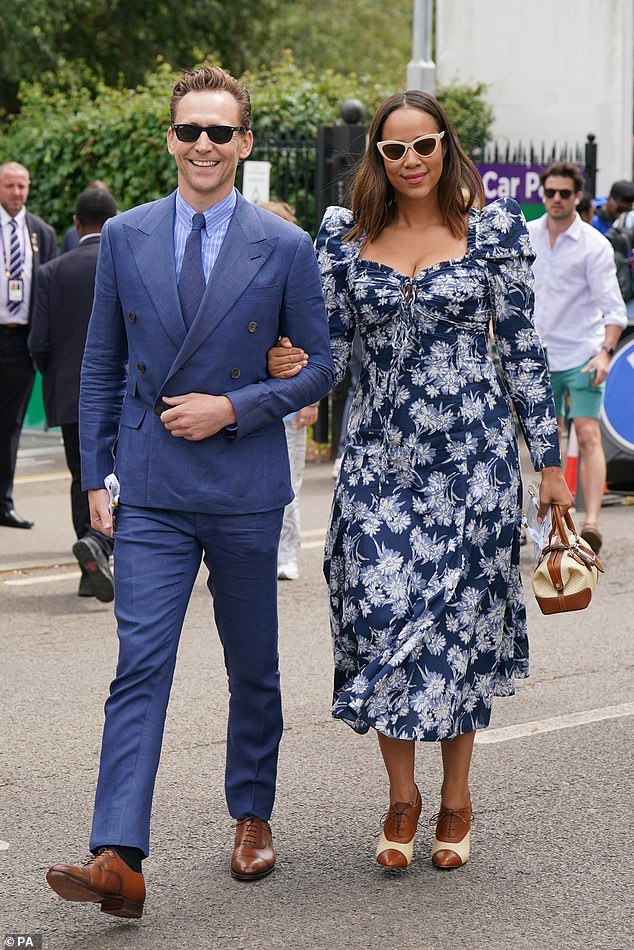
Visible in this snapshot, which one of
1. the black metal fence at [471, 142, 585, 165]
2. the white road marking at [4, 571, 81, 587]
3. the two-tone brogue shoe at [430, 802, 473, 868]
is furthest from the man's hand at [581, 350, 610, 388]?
the black metal fence at [471, 142, 585, 165]

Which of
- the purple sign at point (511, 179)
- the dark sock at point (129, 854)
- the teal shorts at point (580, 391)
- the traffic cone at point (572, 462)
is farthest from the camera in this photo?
the purple sign at point (511, 179)

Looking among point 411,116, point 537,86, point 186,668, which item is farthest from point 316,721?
point 537,86

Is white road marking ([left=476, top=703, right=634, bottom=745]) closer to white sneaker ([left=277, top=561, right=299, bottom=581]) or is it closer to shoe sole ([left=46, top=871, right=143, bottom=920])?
shoe sole ([left=46, top=871, right=143, bottom=920])

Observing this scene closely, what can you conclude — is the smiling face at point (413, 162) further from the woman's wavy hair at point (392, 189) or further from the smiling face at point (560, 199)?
the smiling face at point (560, 199)

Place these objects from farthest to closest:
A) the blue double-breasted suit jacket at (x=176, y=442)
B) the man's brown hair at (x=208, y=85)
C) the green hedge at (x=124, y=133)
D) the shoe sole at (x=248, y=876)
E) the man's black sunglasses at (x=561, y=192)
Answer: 1. the green hedge at (x=124, y=133)
2. the man's black sunglasses at (x=561, y=192)
3. the shoe sole at (x=248, y=876)
4. the man's brown hair at (x=208, y=85)
5. the blue double-breasted suit jacket at (x=176, y=442)

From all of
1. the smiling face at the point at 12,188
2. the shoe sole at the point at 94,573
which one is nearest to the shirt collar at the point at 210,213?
the shoe sole at the point at 94,573

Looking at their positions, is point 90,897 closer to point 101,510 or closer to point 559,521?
point 101,510

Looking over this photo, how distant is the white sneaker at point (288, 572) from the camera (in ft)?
27.8

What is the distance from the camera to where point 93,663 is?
22.2 ft

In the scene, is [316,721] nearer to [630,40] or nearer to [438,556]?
[438,556]

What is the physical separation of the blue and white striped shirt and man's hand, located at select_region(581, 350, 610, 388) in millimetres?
4840

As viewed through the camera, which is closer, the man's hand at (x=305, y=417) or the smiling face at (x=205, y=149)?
the smiling face at (x=205, y=149)

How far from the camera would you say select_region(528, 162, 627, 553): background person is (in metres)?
8.75

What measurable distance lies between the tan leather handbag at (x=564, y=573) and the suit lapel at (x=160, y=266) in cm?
115
